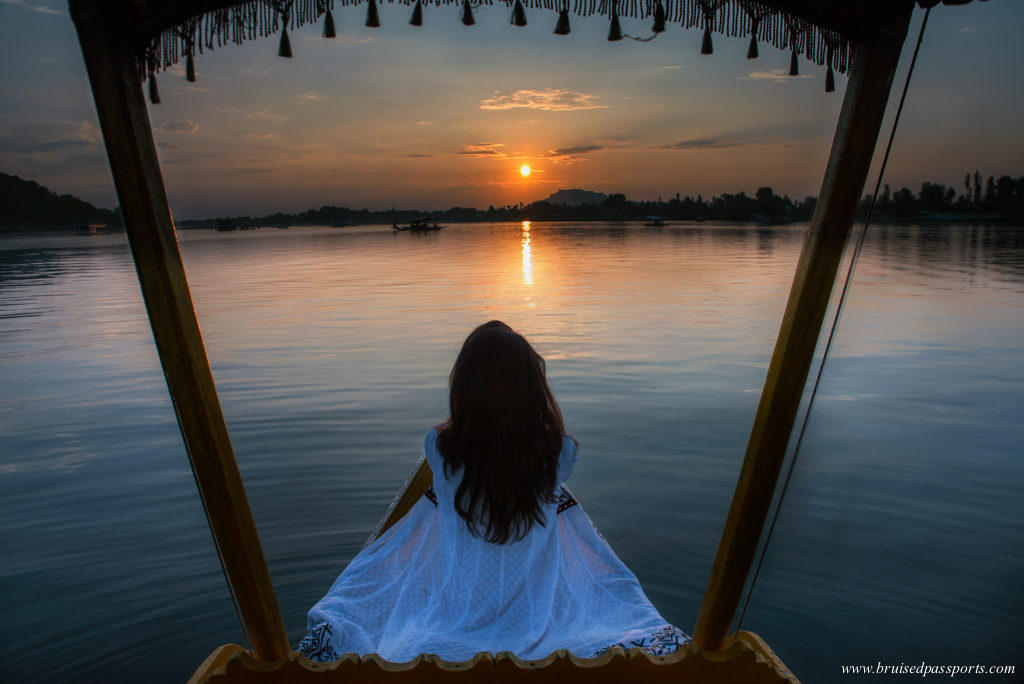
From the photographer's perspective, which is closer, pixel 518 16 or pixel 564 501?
pixel 518 16

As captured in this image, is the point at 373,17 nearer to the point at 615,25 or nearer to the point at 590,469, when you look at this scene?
the point at 615,25

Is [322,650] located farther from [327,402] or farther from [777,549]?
[327,402]

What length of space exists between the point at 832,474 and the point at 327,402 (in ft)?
14.6

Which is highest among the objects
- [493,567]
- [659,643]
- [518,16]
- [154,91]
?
[518,16]

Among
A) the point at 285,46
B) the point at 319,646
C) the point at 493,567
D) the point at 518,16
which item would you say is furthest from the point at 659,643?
the point at 285,46

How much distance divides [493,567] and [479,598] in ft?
0.29

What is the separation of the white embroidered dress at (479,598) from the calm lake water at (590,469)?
4.45ft

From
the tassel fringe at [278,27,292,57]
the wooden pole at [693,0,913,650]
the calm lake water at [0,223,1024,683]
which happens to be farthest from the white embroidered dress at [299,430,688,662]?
the calm lake water at [0,223,1024,683]

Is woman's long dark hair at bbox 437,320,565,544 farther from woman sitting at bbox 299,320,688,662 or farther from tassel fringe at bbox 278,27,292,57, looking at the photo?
tassel fringe at bbox 278,27,292,57

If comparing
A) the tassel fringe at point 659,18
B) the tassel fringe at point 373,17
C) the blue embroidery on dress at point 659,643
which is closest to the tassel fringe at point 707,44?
the tassel fringe at point 659,18

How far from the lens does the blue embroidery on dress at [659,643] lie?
174 cm

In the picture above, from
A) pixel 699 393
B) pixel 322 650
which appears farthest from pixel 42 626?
pixel 699 393

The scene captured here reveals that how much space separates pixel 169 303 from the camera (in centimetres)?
157

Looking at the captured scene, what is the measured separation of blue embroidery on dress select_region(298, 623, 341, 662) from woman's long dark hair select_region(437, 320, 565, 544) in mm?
458
